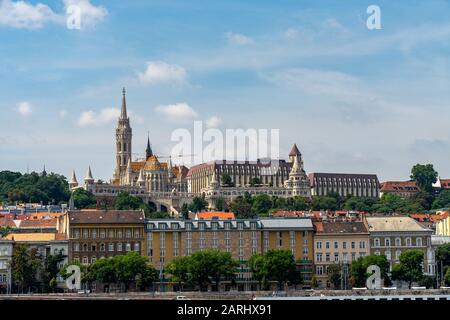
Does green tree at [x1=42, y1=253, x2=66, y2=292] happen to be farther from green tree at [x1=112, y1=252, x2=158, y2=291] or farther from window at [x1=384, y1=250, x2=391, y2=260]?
window at [x1=384, y1=250, x2=391, y2=260]

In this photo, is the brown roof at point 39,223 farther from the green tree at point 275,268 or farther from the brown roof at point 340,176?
the brown roof at point 340,176

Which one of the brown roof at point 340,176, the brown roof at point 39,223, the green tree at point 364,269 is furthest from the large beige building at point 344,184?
the green tree at point 364,269

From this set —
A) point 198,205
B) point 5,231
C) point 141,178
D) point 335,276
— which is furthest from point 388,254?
point 141,178

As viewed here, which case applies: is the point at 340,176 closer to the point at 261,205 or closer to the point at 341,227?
the point at 261,205

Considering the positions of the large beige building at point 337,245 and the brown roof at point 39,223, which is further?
the brown roof at point 39,223
